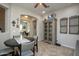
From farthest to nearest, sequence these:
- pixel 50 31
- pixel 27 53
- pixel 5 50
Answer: pixel 50 31 → pixel 27 53 → pixel 5 50

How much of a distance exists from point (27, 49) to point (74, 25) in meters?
1.07

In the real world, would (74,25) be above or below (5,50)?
above

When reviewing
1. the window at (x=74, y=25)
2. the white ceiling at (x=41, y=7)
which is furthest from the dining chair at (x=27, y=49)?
the window at (x=74, y=25)

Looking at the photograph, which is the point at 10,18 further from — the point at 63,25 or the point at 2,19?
the point at 63,25

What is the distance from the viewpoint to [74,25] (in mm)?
2373

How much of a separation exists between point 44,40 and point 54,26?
366mm

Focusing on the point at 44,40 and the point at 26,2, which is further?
the point at 44,40

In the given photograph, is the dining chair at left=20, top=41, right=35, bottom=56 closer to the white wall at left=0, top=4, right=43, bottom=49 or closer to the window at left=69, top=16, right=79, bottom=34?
the white wall at left=0, top=4, right=43, bottom=49

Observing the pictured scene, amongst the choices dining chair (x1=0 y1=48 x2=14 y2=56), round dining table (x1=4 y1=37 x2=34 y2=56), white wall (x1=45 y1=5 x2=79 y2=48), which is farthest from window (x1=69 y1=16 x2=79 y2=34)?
dining chair (x1=0 y1=48 x2=14 y2=56)

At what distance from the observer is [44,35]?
8.42ft

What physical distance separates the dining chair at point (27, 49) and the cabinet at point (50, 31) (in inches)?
13.2

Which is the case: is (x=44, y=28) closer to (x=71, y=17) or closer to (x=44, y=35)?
(x=44, y=35)

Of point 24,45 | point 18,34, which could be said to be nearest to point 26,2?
point 18,34

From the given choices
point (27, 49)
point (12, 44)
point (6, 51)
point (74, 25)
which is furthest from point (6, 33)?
point (74, 25)
